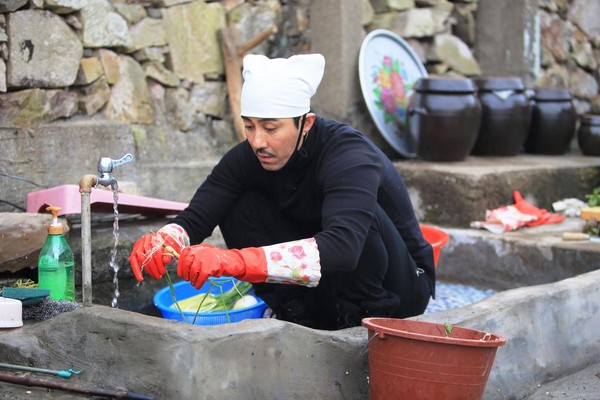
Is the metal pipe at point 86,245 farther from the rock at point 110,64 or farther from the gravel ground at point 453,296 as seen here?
the rock at point 110,64

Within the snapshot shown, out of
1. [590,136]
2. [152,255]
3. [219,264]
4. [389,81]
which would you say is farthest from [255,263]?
[590,136]

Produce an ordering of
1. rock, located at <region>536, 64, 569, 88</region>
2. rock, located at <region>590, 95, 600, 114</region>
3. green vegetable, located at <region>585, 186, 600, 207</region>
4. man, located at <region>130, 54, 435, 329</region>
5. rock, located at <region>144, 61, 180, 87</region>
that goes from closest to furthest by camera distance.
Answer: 1. man, located at <region>130, 54, 435, 329</region>
2. rock, located at <region>144, 61, 180, 87</region>
3. green vegetable, located at <region>585, 186, 600, 207</region>
4. rock, located at <region>536, 64, 569, 88</region>
5. rock, located at <region>590, 95, 600, 114</region>

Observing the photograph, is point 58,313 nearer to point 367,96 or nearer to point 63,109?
point 63,109

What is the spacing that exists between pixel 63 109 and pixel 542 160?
3.51 m

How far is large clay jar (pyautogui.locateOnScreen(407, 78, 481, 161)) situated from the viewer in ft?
18.6

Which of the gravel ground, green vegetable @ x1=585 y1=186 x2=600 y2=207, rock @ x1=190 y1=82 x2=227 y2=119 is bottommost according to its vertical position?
the gravel ground

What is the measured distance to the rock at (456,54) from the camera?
677cm

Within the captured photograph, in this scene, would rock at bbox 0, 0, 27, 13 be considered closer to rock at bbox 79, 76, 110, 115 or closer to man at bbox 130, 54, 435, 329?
rock at bbox 79, 76, 110, 115

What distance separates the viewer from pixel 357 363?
2703 mm

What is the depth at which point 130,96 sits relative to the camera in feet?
15.8

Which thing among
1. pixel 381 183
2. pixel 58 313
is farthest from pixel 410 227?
pixel 58 313

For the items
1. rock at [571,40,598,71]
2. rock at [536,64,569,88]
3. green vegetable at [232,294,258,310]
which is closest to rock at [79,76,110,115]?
green vegetable at [232,294,258,310]

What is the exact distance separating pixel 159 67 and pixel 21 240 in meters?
2.17

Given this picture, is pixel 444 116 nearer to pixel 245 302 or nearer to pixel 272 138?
pixel 245 302
